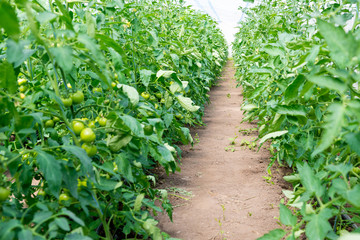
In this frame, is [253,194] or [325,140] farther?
[253,194]

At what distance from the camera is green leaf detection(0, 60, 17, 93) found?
1.03m

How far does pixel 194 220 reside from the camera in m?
2.23

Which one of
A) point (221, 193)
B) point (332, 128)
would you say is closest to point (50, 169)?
point (332, 128)

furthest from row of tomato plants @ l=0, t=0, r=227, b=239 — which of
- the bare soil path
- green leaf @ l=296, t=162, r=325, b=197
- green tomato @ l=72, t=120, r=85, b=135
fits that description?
green leaf @ l=296, t=162, r=325, b=197

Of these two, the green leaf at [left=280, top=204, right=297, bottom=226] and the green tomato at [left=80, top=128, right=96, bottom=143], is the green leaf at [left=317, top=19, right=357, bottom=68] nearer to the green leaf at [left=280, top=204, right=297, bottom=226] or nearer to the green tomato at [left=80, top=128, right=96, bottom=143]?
the green leaf at [left=280, top=204, right=297, bottom=226]

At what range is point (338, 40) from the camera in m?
0.88

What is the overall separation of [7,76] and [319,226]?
43.7 inches

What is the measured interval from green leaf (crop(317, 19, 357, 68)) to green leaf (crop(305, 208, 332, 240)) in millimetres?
487

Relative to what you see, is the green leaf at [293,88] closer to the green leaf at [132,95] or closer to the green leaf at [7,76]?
the green leaf at [132,95]

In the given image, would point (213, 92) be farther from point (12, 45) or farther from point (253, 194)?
point (12, 45)

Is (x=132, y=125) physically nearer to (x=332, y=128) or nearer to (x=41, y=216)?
(x=41, y=216)

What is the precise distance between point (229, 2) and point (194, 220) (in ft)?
43.0

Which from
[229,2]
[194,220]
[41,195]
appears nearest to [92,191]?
[41,195]

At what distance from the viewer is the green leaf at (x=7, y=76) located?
1030 mm
